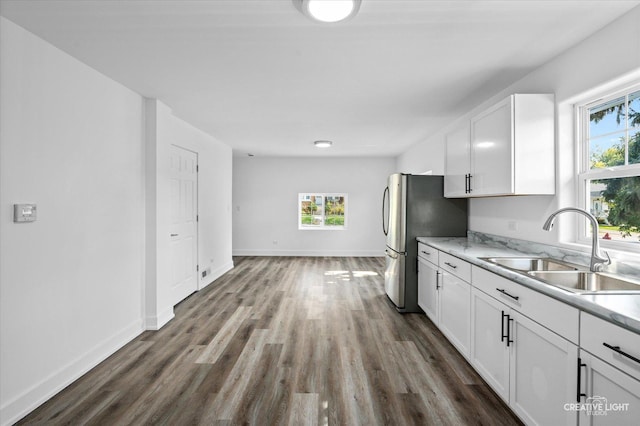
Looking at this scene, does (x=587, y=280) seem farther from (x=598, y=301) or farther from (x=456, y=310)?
(x=456, y=310)

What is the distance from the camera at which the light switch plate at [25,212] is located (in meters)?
1.93

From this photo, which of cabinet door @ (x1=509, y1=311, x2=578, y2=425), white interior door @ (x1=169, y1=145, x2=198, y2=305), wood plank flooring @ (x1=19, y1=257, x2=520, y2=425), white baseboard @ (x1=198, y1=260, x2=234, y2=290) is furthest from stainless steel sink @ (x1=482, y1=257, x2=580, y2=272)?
white baseboard @ (x1=198, y1=260, x2=234, y2=290)

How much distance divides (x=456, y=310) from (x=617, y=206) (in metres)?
1.37

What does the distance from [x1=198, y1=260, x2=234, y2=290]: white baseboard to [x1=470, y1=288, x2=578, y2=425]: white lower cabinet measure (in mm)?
3987

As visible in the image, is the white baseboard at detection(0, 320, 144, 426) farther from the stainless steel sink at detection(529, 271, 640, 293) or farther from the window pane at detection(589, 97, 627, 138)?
the window pane at detection(589, 97, 627, 138)

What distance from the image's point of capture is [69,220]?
92.4 inches

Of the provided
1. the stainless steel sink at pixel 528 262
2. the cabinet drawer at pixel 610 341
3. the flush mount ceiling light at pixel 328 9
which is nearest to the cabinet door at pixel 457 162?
the stainless steel sink at pixel 528 262

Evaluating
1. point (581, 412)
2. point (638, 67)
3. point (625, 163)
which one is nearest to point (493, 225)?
point (625, 163)

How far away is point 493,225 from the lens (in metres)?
3.35

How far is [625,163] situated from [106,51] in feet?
12.1

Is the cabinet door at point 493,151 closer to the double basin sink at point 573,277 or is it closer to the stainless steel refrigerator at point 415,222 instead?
the double basin sink at point 573,277

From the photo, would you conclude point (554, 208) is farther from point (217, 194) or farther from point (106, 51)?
point (217, 194)

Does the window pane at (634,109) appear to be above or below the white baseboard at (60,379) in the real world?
above

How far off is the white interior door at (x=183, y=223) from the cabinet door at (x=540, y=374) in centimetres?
372
